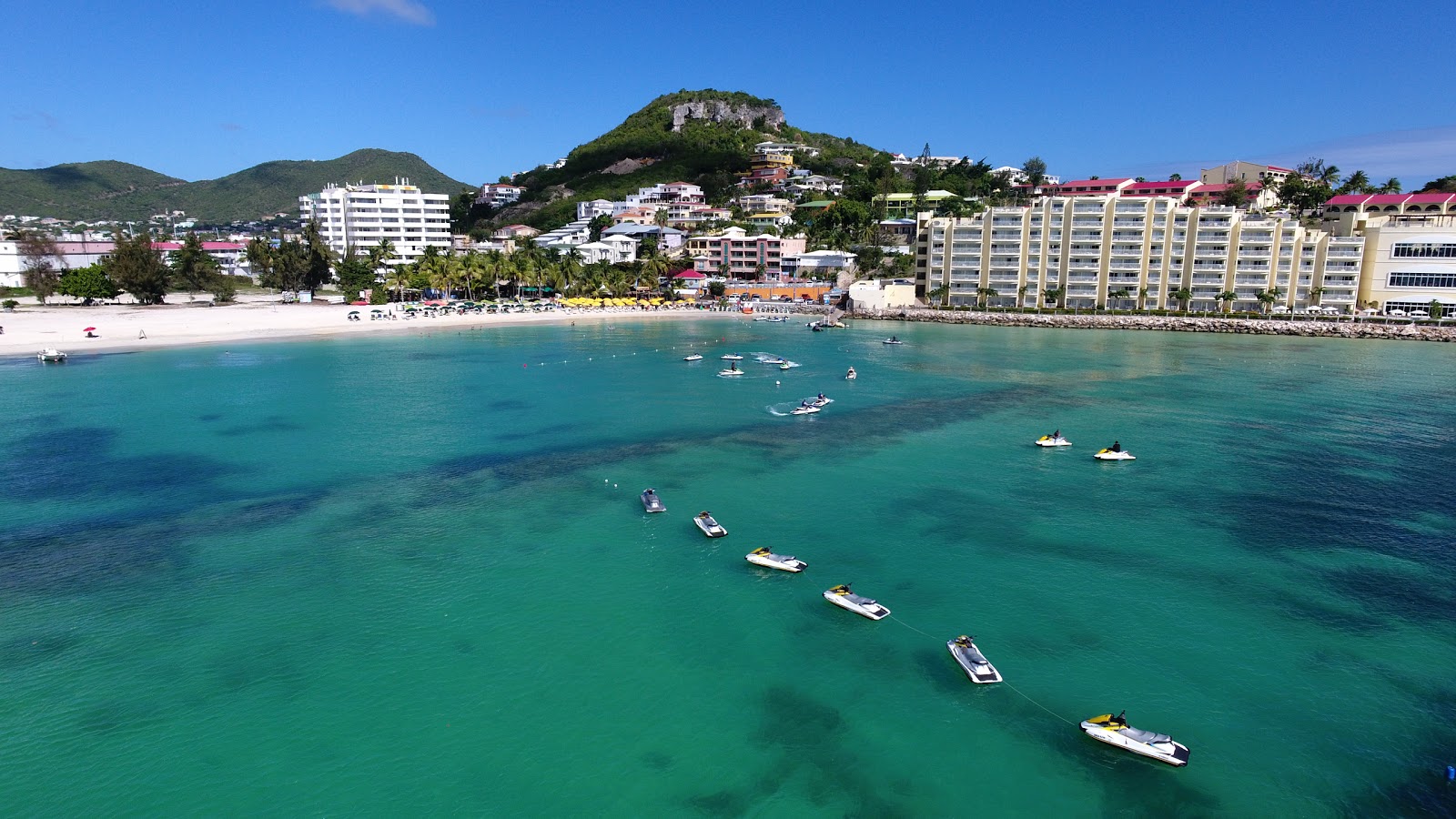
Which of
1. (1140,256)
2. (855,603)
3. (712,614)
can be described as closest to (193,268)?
(712,614)

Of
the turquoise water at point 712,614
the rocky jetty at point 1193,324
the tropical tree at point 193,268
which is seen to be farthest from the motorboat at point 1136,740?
the tropical tree at point 193,268

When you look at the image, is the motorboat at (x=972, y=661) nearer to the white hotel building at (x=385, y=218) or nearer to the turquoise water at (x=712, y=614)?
the turquoise water at (x=712, y=614)

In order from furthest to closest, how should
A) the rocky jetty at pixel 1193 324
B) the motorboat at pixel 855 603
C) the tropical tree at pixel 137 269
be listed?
the tropical tree at pixel 137 269 → the rocky jetty at pixel 1193 324 → the motorboat at pixel 855 603

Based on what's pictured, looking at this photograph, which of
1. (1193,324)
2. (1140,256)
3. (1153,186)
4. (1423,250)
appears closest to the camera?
(1423,250)

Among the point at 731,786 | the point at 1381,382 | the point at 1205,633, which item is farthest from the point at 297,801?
the point at 1381,382

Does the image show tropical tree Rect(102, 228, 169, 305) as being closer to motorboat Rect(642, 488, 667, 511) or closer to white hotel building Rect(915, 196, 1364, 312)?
motorboat Rect(642, 488, 667, 511)

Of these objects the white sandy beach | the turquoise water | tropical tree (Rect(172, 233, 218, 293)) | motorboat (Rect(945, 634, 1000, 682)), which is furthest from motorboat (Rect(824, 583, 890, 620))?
tropical tree (Rect(172, 233, 218, 293))

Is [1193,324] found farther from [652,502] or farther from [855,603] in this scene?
[855,603]

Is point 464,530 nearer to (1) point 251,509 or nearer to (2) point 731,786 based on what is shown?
(1) point 251,509
